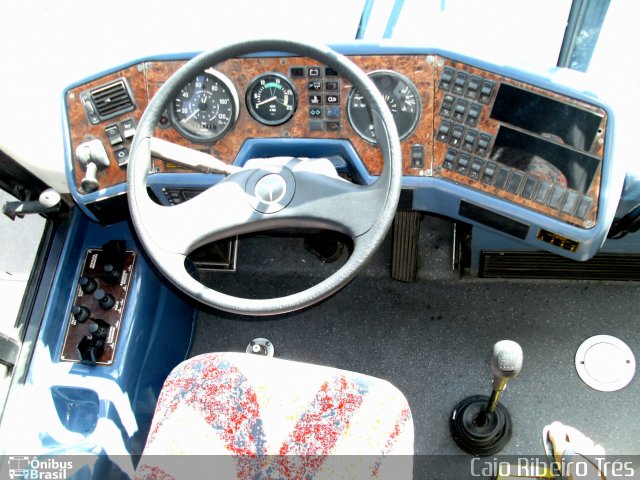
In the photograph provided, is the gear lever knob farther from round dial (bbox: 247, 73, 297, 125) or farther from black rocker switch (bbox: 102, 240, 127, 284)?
black rocker switch (bbox: 102, 240, 127, 284)

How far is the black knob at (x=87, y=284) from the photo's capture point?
83.9 inches

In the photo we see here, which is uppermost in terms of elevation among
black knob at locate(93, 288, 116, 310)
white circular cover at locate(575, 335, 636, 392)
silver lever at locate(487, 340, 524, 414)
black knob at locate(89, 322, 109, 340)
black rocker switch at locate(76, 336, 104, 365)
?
silver lever at locate(487, 340, 524, 414)

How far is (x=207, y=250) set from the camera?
2.62m

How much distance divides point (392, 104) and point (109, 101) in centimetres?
85

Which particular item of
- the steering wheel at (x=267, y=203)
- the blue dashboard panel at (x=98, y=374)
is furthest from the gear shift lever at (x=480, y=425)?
the blue dashboard panel at (x=98, y=374)

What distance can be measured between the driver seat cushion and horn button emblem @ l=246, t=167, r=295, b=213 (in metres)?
0.44

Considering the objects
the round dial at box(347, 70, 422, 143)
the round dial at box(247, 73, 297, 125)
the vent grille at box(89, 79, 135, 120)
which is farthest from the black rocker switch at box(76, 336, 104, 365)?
the round dial at box(347, 70, 422, 143)

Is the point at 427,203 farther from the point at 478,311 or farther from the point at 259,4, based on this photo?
the point at 259,4

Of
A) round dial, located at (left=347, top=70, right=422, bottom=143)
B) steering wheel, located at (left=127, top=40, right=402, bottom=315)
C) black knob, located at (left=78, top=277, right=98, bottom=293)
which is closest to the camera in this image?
steering wheel, located at (left=127, top=40, right=402, bottom=315)

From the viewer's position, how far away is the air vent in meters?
2.02

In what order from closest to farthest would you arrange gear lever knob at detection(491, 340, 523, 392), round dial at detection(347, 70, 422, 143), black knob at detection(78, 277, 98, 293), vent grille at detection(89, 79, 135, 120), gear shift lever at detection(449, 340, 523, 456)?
gear lever knob at detection(491, 340, 523, 392), round dial at detection(347, 70, 422, 143), vent grille at detection(89, 79, 135, 120), black knob at detection(78, 277, 98, 293), gear shift lever at detection(449, 340, 523, 456)

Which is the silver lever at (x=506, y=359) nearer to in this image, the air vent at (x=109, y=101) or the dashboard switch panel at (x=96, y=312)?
the dashboard switch panel at (x=96, y=312)

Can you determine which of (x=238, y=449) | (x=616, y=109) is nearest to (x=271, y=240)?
(x=238, y=449)

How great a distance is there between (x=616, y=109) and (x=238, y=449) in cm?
133
